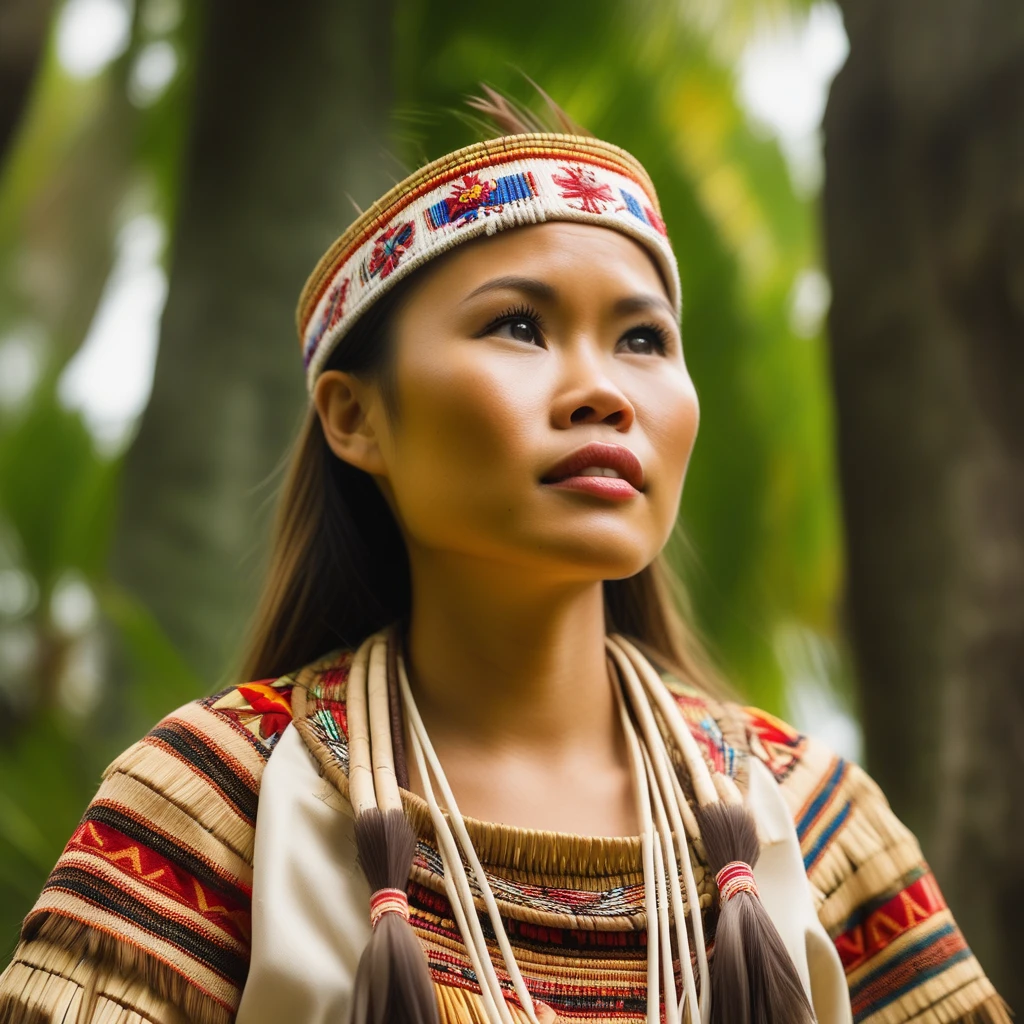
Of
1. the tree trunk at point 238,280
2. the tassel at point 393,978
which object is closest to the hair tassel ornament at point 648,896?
the tassel at point 393,978

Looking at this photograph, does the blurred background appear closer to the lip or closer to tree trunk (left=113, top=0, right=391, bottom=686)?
tree trunk (left=113, top=0, right=391, bottom=686)

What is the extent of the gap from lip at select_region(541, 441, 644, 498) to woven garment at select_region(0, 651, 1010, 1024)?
41 cm

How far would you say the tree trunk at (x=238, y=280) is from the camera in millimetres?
4016

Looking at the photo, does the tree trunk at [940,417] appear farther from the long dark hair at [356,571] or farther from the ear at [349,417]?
the ear at [349,417]

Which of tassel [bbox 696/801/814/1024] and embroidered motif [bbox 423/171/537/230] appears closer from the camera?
tassel [bbox 696/801/814/1024]

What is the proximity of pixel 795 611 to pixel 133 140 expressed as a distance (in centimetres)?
420

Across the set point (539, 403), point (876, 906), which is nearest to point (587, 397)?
point (539, 403)

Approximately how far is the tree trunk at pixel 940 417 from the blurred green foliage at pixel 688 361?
74cm

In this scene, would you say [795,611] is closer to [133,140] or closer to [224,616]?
[224,616]

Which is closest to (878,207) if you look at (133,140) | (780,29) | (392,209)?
(780,29)

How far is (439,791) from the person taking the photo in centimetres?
162

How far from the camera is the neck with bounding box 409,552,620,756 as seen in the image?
68.2 inches

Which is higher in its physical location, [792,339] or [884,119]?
[792,339]

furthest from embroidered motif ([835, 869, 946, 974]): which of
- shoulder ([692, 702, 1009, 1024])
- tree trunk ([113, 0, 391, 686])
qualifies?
tree trunk ([113, 0, 391, 686])
